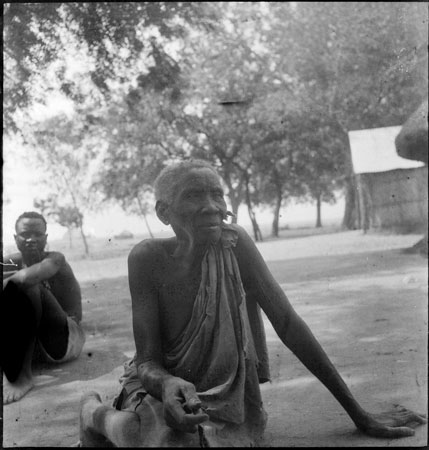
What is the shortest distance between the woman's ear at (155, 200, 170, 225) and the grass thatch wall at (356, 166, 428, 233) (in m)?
1.29

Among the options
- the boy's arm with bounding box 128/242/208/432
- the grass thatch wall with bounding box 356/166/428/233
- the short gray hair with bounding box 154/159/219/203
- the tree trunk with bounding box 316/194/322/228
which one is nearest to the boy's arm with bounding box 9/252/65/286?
the boy's arm with bounding box 128/242/208/432

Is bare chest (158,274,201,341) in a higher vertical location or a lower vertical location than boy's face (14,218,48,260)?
lower

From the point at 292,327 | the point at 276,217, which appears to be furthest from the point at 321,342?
the point at 276,217

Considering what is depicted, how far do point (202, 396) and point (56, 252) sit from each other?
125cm

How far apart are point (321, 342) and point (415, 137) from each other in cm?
134

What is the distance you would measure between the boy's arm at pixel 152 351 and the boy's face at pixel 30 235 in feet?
2.56

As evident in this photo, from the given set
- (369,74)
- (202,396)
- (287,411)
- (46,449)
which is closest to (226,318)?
(202,396)

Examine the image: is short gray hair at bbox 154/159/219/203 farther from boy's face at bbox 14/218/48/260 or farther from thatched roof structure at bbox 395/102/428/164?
thatched roof structure at bbox 395/102/428/164

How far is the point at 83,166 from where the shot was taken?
3.27 m

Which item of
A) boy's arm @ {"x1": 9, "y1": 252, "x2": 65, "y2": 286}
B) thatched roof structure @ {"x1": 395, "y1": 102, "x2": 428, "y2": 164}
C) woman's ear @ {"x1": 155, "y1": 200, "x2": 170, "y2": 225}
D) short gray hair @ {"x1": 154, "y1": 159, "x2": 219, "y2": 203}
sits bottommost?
boy's arm @ {"x1": 9, "y1": 252, "x2": 65, "y2": 286}

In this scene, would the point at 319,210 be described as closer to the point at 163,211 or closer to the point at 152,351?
the point at 163,211

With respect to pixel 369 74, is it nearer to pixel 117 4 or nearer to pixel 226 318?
pixel 117 4

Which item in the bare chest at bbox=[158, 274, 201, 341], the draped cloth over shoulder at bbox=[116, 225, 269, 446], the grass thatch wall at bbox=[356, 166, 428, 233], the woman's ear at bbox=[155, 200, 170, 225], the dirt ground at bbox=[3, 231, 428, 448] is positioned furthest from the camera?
the grass thatch wall at bbox=[356, 166, 428, 233]

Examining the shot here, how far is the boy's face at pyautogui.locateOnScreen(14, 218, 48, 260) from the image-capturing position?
9.93 ft
